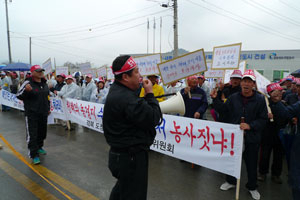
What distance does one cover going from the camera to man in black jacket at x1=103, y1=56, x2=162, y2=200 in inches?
69.0

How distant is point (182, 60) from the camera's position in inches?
151

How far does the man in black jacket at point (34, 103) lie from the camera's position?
411 centimetres

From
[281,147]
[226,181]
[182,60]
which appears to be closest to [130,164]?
[226,181]

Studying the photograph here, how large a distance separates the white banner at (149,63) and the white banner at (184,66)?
1728 millimetres

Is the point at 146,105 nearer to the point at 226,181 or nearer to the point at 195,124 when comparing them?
the point at 195,124

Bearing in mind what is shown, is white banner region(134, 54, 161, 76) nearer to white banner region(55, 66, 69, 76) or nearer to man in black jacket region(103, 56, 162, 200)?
man in black jacket region(103, 56, 162, 200)

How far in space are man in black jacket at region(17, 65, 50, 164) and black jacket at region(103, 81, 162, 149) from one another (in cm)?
304

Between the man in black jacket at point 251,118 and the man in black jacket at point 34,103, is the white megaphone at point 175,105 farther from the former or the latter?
the man in black jacket at point 34,103

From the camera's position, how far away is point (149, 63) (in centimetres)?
582

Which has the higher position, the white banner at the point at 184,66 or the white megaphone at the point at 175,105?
the white banner at the point at 184,66

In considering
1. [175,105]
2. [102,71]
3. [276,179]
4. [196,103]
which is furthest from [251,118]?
[102,71]

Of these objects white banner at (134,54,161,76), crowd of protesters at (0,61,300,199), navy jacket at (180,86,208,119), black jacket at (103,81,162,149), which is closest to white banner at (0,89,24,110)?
crowd of protesters at (0,61,300,199)

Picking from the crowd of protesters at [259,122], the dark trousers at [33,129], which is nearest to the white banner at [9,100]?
the dark trousers at [33,129]

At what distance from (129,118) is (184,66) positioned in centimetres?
242
